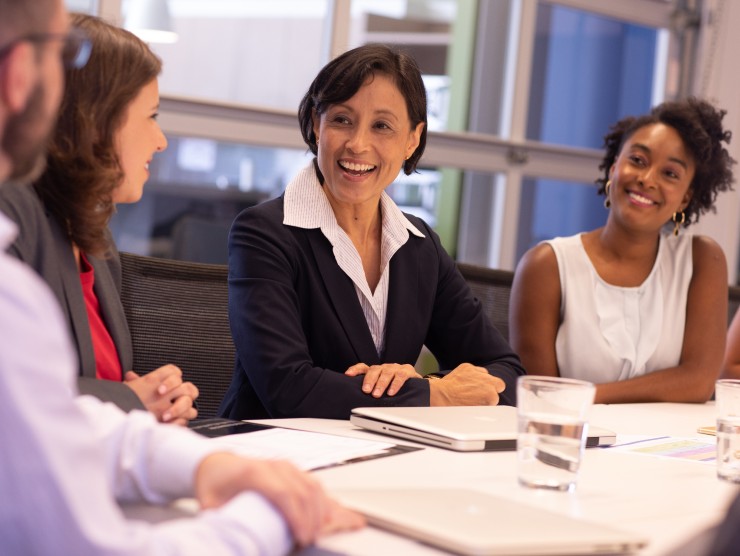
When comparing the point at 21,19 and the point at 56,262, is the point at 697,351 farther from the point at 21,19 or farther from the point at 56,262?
the point at 21,19

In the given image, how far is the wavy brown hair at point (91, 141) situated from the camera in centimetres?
163

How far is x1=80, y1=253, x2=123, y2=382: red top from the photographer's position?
68.9 inches

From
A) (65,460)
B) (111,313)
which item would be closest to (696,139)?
(111,313)

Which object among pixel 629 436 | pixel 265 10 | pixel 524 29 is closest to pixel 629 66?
pixel 524 29

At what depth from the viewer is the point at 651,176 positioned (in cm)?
295

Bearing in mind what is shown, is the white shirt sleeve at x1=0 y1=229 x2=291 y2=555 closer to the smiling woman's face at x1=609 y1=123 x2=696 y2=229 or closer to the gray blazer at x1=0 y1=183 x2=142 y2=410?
the gray blazer at x1=0 y1=183 x2=142 y2=410

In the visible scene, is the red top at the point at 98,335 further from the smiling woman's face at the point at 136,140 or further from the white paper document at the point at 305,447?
A: the white paper document at the point at 305,447

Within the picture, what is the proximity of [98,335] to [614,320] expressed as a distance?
5.17 feet

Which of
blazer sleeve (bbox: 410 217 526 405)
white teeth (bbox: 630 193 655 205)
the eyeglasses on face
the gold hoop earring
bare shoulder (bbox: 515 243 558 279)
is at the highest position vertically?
the eyeglasses on face

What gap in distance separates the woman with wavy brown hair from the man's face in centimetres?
70

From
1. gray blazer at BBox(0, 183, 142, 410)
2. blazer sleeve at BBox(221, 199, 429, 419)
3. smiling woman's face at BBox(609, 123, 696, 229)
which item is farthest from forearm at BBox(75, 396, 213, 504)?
smiling woman's face at BBox(609, 123, 696, 229)

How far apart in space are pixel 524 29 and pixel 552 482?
395 centimetres

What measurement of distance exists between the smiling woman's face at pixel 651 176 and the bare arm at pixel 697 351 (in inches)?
7.5

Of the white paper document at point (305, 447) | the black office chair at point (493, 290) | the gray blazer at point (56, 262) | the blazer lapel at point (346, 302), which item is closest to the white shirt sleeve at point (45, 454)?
the white paper document at point (305, 447)
